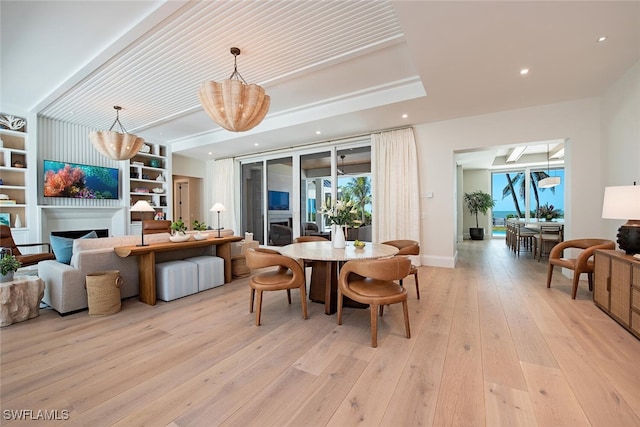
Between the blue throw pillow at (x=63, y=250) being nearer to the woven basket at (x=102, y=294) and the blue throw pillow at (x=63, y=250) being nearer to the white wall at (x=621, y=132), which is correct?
the woven basket at (x=102, y=294)

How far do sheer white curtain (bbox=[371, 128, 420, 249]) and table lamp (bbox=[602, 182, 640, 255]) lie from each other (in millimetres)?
2607

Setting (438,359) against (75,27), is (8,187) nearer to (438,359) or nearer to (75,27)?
(75,27)

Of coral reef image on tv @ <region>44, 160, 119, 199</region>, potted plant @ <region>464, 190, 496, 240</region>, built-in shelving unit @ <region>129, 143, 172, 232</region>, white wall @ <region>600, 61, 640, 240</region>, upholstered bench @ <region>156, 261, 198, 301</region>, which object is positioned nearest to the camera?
white wall @ <region>600, 61, 640, 240</region>

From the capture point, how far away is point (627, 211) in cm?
256

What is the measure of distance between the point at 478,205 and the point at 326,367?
9.49 m

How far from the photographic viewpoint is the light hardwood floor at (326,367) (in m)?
1.47

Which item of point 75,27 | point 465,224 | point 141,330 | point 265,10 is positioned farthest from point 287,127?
point 465,224

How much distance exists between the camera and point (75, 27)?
9.39 ft

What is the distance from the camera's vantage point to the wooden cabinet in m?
2.28

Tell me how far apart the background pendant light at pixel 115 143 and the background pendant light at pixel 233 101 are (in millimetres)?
2657

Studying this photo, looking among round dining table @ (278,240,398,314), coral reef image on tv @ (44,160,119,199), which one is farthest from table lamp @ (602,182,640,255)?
coral reef image on tv @ (44,160,119,199)

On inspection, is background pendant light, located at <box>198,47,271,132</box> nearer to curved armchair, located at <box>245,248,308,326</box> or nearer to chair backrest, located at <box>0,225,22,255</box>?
curved armchair, located at <box>245,248,308,326</box>

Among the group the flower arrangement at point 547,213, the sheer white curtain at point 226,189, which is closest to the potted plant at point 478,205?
the flower arrangement at point 547,213

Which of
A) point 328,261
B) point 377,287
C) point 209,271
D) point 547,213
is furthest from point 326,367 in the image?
point 547,213
